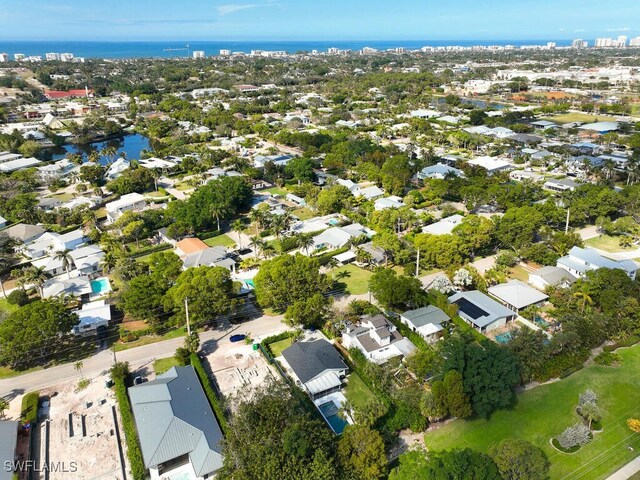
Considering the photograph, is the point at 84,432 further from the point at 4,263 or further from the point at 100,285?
the point at 4,263

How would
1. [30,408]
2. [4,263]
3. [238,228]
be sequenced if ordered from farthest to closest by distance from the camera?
[238,228]
[4,263]
[30,408]

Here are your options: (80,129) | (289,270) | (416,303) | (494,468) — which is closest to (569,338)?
(416,303)

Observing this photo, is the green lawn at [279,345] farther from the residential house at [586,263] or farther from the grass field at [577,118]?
the grass field at [577,118]

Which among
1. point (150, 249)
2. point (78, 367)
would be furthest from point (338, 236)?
point (78, 367)

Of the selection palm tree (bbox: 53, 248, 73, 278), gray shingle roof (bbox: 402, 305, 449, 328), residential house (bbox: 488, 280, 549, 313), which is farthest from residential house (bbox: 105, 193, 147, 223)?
residential house (bbox: 488, 280, 549, 313)

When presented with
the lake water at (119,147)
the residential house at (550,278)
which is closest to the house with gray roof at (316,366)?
the residential house at (550,278)

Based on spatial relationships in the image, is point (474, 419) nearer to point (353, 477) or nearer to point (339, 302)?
point (353, 477)
